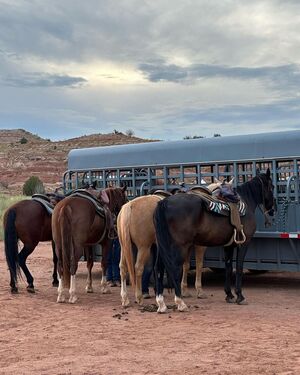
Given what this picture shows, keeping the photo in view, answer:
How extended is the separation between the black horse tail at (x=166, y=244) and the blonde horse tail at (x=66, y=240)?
1809 mm

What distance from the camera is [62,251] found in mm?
10039

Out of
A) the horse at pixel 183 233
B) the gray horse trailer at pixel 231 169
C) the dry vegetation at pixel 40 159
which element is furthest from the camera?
the dry vegetation at pixel 40 159

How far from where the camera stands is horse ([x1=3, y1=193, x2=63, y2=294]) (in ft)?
35.9

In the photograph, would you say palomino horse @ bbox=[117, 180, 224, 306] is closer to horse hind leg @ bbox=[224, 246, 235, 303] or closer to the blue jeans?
horse hind leg @ bbox=[224, 246, 235, 303]

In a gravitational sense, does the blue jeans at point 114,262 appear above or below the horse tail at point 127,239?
below

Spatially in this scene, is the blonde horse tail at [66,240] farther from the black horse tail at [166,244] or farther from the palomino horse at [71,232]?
the black horse tail at [166,244]

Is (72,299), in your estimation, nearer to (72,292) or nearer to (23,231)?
(72,292)

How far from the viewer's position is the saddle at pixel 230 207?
927 centimetres

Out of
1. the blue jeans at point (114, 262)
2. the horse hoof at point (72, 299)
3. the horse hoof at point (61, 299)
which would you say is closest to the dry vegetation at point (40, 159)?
the blue jeans at point (114, 262)

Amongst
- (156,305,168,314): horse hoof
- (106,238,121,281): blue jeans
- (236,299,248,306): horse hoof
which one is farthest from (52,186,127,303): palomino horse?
(236,299,248,306): horse hoof

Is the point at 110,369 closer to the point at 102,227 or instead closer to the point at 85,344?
the point at 85,344

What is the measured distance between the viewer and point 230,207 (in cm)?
953

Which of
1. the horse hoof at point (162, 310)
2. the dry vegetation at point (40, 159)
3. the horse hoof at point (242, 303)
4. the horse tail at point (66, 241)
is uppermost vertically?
the dry vegetation at point (40, 159)

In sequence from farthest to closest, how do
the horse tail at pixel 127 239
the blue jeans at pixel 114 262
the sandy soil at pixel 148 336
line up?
the blue jeans at pixel 114 262
the horse tail at pixel 127 239
the sandy soil at pixel 148 336
